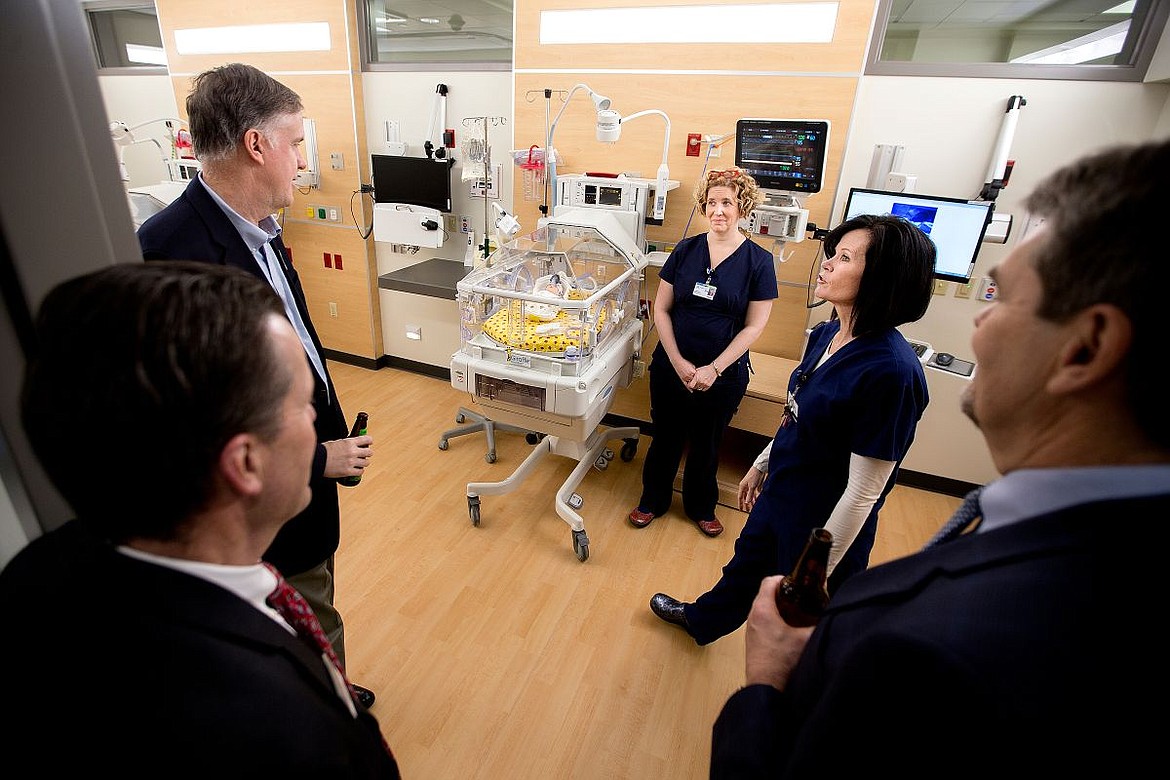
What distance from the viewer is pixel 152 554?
0.59m

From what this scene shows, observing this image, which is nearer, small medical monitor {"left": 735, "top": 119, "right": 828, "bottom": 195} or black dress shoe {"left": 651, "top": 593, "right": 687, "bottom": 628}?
black dress shoe {"left": 651, "top": 593, "right": 687, "bottom": 628}

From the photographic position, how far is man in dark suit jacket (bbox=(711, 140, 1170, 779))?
45cm

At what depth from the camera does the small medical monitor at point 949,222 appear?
234 cm

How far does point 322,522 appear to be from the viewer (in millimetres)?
1408

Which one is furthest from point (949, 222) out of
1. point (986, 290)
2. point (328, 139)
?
point (328, 139)

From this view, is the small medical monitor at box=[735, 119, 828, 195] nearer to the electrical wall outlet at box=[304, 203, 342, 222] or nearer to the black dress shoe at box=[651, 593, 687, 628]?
the black dress shoe at box=[651, 593, 687, 628]

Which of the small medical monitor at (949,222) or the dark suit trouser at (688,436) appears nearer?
the small medical monitor at (949,222)

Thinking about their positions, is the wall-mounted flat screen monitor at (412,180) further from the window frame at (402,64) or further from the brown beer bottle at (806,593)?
the brown beer bottle at (806,593)

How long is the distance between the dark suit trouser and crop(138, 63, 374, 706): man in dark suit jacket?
1.54 meters

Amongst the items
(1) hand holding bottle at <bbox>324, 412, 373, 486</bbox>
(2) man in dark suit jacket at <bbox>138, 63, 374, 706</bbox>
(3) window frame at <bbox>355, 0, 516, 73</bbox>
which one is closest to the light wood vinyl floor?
(2) man in dark suit jacket at <bbox>138, 63, 374, 706</bbox>

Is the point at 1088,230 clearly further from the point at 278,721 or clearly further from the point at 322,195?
the point at 322,195

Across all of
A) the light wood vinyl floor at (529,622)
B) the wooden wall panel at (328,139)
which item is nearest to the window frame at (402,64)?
the wooden wall panel at (328,139)

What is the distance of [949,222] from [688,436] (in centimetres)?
151

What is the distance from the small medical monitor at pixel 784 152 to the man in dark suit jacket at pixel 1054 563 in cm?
195
